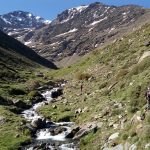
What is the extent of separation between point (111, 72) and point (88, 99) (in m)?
13.6

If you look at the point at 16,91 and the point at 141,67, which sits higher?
the point at 141,67

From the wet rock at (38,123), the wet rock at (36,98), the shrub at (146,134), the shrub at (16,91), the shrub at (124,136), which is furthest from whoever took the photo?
the shrub at (16,91)

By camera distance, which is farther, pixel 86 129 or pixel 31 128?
pixel 31 128

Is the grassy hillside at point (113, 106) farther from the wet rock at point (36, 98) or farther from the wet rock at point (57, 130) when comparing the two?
the wet rock at point (36, 98)

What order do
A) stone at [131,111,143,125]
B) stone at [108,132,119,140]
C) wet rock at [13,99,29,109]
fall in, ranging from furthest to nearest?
wet rock at [13,99,29,109] < stone at [108,132,119,140] < stone at [131,111,143,125]

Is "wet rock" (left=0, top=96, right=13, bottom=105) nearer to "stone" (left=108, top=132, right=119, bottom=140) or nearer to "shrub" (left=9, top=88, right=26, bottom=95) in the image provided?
"shrub" (left=9, top=88, right=26, bottom=95)

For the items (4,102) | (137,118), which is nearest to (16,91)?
(4,102)

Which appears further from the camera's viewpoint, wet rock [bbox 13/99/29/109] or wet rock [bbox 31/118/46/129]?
wet rock [bbox 13/99/29/109]

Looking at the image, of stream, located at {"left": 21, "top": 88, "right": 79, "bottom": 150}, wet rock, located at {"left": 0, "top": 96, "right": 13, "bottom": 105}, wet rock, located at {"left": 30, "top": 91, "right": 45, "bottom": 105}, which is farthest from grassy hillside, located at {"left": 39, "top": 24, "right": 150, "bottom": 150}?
wet rock, located at {"left": 0, "top": 96, "right": 13, "bottom": 105}

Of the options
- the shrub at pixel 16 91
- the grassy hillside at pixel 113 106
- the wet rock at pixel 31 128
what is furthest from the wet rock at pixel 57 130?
the shrub at pixel 16 91

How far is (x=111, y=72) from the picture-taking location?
71.6 m

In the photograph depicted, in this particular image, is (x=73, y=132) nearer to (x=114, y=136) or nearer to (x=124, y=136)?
(x=114, y=136)

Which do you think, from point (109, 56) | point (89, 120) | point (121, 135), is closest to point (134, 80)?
point (89, 120)

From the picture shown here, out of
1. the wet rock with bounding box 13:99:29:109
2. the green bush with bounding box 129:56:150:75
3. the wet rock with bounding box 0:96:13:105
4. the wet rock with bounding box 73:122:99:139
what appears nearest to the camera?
the wet rock with bounding box 73:122:99:139
